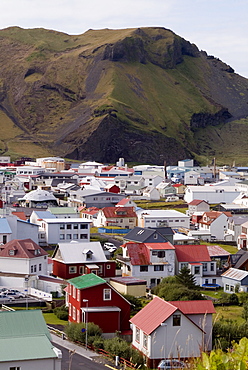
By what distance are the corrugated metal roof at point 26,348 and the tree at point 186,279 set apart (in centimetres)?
2199

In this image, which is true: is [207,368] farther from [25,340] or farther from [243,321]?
[243,321]

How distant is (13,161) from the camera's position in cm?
16975

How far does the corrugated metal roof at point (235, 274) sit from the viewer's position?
4624 centimetres

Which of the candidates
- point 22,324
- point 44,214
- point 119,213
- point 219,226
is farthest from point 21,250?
point 119,213

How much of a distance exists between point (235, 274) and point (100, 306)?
1524 centimetres

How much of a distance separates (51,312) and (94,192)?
59594mm

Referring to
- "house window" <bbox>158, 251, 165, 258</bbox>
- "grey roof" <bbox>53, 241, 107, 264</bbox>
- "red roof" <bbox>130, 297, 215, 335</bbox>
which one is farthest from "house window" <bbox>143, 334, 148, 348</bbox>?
"house window" <bbox>158, 251, 165, 258</bbox>

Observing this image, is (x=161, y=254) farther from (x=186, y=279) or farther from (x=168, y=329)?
(x=168, y=329)

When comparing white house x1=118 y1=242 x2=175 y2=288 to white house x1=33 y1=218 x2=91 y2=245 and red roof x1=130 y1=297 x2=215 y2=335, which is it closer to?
white house x1=33 y1=218 x2=91 y2=245

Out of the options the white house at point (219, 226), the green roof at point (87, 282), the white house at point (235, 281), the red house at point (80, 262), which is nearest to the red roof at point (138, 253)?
the red house at point (80, 262)

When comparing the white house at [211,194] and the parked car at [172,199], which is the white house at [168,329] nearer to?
the white house at [211,194]

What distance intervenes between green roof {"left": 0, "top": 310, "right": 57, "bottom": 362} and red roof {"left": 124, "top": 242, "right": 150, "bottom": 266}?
23367 mm

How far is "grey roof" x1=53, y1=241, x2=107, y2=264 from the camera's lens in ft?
148

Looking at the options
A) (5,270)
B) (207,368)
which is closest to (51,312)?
(5,270)
